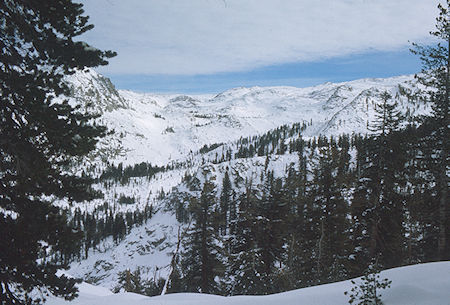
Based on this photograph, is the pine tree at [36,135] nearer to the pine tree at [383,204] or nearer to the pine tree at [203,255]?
the pine tree at [203,255]

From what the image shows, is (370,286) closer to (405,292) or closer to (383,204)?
(405,292)

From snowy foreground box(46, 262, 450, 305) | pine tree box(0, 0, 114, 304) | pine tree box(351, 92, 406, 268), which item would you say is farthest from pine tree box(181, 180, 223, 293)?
pine tree box(0, 0, 114, 304)

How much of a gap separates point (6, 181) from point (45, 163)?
0.86 m

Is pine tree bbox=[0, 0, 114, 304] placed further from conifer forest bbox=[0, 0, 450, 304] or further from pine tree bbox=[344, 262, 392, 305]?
pine tree bbox=[344, 262, 392, 305]

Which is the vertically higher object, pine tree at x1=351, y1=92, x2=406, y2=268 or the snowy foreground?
pine tree at x1=351, y1=92, x2=406, y2=268

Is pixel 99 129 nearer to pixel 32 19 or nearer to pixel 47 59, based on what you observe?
pixel 47 59

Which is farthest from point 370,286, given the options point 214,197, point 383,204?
point 214,197

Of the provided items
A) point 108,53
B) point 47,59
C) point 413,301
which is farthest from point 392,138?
point 47,59

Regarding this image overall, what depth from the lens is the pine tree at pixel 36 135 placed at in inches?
195

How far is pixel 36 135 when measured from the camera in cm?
521

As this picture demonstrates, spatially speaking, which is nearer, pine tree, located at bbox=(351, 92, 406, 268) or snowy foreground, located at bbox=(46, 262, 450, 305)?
snowy foreground, located at bbox=(46, 262, 450, 305)

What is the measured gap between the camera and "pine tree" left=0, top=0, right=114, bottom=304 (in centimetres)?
495

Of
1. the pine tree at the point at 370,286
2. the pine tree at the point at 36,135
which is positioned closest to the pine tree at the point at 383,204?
the pine tree at the point at 370,286

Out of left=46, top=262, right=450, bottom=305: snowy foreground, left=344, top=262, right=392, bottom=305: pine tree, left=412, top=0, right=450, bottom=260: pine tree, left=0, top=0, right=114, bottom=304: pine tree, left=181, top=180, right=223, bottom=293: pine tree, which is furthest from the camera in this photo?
left=181, top=180, right=223, bottom=293: pine tree
